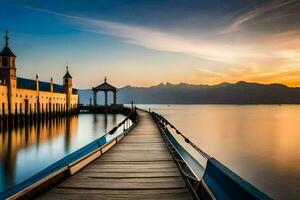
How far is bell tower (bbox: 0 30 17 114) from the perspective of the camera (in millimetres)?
43156

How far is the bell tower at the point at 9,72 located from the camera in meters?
43.2

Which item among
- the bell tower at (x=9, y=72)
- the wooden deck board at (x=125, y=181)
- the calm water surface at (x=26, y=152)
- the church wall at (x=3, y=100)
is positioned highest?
the bell tower at (x=9, y=72)

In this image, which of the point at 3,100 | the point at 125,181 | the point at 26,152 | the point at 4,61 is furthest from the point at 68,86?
the point at 125,181

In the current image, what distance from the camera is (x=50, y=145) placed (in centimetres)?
3012

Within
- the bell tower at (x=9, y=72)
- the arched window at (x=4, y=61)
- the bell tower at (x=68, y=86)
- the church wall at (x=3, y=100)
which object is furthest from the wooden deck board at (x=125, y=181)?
the bell tower at (x=68, y=86)

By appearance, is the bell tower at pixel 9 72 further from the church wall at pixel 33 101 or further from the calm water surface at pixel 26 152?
the calm water surface at pixel 26 152

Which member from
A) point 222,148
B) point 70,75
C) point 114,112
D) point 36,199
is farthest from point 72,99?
point 36,199

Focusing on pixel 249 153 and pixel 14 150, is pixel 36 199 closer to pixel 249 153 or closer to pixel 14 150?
pixel 14 150

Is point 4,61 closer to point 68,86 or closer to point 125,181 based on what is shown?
point 68,86

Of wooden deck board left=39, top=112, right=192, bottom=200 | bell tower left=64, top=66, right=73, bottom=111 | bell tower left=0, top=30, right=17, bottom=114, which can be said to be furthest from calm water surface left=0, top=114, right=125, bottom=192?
bell tower left=64, top=66, right=73, bottom=111

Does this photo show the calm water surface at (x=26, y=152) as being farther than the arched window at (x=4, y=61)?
No

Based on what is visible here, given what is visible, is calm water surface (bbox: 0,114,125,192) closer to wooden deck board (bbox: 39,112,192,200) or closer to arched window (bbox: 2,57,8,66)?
wooden deck board (bbox: 39,112,192,200)

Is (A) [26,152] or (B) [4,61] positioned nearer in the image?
(A) [26,152]

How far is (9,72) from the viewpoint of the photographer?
44.4 m
